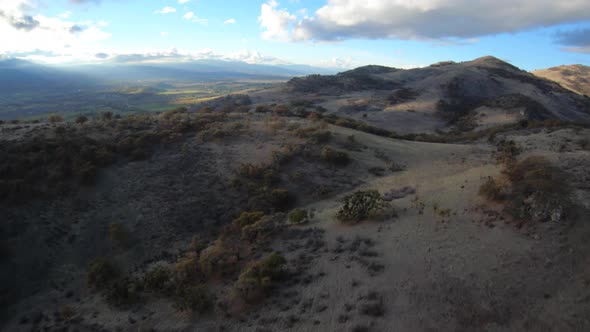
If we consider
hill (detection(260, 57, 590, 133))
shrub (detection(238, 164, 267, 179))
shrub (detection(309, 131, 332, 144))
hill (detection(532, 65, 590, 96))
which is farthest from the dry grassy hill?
hill (detection(532, 65, 590, 96))

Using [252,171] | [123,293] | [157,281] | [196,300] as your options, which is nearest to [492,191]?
[196,300]

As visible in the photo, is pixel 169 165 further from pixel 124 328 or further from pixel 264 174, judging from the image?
pixel 124 328

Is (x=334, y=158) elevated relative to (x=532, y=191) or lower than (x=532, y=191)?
lower

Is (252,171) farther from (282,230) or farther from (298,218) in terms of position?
Answer: (282,230)

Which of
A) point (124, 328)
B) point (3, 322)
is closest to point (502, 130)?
point (124, 328)

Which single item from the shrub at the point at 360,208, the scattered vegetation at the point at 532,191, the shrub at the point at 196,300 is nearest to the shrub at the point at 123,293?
the shrub at the point at 196,300

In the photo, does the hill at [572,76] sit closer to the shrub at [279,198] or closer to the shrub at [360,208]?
the shrub at [279,198]
